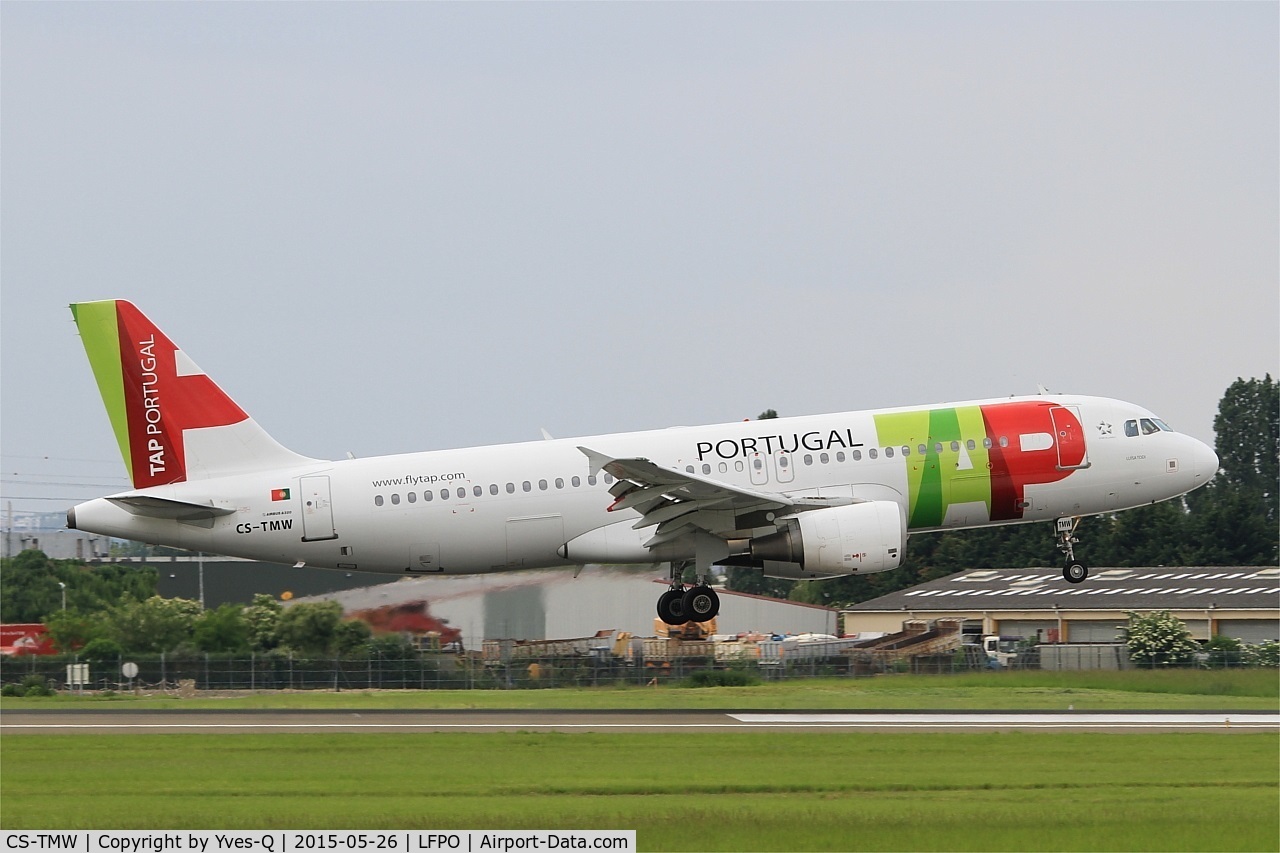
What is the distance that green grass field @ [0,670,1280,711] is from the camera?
38.3 metres

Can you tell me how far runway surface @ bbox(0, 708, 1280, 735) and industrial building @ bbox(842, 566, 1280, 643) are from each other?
2615 centimetres

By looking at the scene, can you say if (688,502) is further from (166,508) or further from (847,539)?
(166,508)

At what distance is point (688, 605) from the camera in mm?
34219

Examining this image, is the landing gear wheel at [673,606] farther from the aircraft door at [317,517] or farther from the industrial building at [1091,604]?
the industrial building at [1091,604]

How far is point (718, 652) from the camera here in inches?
1887

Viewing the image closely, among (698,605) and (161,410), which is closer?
(698,605)

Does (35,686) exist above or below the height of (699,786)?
above

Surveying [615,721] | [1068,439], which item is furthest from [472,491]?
[1068,439]

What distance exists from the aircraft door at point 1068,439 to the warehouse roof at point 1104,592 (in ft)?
101

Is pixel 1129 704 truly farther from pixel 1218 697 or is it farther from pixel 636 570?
pixel 636 570

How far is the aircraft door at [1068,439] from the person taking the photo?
33875 millimetres

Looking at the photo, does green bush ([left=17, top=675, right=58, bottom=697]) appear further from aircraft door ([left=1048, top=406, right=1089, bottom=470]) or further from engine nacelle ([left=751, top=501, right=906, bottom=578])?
aircraft door ([left=1048, top=406, right=1089, bottom=470])

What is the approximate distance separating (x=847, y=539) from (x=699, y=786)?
9200mm
